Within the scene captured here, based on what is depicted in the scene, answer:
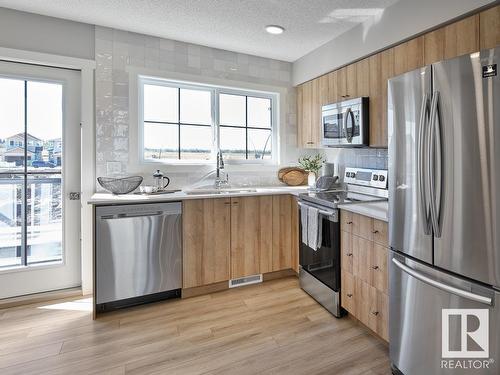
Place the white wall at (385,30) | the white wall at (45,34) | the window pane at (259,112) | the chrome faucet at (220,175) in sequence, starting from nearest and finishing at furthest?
the white wall at (385,30) < the white wall at (45,34) < the chrome faucet at (220,175) < the window pane at (259,112)

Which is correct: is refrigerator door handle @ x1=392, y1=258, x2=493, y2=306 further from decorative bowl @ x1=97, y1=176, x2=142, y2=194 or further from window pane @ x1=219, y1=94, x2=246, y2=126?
window pane @ x1=219, y1=94, x2=246, y2=126

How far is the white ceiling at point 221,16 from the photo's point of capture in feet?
7.48

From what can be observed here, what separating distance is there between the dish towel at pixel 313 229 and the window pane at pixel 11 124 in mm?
2542

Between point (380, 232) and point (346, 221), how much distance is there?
0.35 metres

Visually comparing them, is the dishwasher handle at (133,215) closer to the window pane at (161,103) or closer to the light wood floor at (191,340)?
the light wood floor at (191,340)

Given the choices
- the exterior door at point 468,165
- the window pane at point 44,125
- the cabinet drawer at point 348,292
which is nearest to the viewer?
the exterior door at point 468,165

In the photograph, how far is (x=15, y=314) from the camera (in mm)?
2367

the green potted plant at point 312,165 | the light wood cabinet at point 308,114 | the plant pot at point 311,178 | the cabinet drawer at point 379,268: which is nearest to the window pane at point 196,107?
the light wood cabinet at point 308,114

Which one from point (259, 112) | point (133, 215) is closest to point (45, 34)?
point (133, 215)

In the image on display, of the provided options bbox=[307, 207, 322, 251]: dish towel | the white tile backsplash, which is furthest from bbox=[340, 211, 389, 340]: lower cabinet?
the white tile backsplash

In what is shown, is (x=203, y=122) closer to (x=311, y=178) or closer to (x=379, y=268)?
(x=311, y=178)

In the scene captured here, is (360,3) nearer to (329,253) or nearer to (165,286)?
(329,253)

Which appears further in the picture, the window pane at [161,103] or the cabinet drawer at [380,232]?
the window pane at [161,103]

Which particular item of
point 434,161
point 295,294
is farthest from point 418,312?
point 295,294
